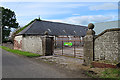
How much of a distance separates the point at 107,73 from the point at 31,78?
384cm

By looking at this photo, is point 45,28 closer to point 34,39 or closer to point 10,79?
point 34,39

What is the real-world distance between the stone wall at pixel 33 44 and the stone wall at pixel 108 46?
7.86 m

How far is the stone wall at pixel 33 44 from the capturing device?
44.6 feet

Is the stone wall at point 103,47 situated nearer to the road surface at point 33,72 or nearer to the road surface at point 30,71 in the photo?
the road surface at point 33,72

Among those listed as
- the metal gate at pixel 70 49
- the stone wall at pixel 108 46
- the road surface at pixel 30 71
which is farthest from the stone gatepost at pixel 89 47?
the road surface at pixel 30 71

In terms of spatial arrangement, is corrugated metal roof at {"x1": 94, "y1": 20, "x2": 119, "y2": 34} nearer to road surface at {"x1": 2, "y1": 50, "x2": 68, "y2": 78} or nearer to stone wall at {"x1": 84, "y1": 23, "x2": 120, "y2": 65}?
stone wall at {"x1": 84, "y1": 23, "x2": 120, "y2": 65}

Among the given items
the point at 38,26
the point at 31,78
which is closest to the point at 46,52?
the point at 31,78

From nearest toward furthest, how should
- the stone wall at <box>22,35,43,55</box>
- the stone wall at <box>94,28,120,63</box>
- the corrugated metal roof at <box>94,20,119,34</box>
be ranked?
A: the stone wall at <box>94,28,120,63</box> < the stone wall at <box>22,35,43,55</box> < the corrugated metal roof at <box>94,20,119,34</box>

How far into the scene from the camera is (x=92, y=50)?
24.0 ft

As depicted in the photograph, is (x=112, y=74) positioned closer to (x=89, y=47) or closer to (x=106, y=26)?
(x=89, y=47)

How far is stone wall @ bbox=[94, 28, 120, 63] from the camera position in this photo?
612 centimetres

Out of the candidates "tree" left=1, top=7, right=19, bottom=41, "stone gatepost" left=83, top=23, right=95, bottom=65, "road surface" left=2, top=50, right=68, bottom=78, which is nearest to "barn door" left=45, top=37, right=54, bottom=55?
"road surface" left=2, top=50, right=68, bottom=78

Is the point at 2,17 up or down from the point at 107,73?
up

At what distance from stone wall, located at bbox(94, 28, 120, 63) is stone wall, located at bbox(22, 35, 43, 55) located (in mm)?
7861
